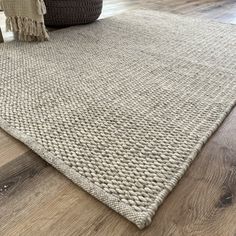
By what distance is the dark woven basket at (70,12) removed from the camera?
71.1 inches

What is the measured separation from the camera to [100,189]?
67 cm

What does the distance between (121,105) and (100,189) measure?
0.40 metres

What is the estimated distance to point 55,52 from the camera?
1.46 m

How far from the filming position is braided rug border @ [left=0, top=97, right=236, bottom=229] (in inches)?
24.1

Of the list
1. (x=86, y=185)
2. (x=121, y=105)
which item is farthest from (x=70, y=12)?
(x=86, y=185)

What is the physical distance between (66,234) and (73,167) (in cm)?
19

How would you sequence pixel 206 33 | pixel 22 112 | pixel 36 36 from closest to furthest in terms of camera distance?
pixel 22 112
pixel 36 36
pixel 206 33

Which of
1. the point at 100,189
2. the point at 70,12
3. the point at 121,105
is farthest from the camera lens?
the point at 70,12

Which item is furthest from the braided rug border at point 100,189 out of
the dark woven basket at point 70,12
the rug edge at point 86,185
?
the dark woven basket at point 70,12

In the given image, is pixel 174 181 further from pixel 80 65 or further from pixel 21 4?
pixel 21 4

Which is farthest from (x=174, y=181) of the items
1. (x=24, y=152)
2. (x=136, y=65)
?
(x=136, y=65)

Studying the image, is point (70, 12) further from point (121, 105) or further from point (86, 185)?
point (86, 185)

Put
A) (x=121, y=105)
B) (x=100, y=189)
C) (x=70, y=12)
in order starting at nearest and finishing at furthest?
(x=100, y=189), (x=121, y=105), (x=70, y=12)

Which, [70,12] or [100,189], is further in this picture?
[70,12]
